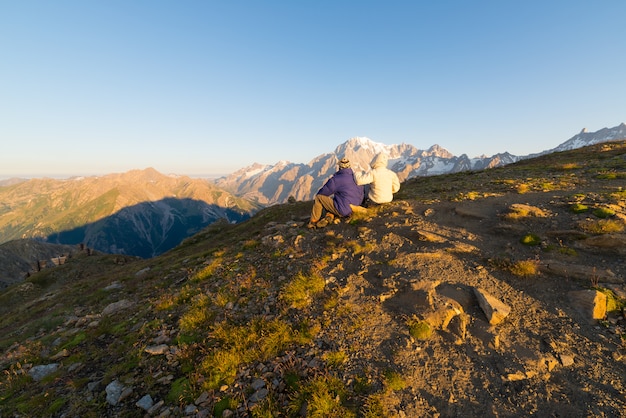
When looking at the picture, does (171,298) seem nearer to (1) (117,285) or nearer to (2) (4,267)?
(1) (117,285)

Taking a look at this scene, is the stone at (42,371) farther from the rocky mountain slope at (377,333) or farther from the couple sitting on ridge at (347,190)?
the couple sitting on ridge at (347,190)

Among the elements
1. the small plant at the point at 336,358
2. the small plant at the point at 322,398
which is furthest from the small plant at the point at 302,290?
the small plant at the point at 322,398

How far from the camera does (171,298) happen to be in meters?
12.1

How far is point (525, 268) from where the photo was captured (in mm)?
9367

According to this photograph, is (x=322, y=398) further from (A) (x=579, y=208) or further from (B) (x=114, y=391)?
(A) (x=579, y=208)

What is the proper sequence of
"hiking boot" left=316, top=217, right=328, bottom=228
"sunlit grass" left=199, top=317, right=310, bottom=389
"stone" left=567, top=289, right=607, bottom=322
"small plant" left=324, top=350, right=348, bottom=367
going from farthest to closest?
"hiking boot" left=316, top=217, right=328, bottom=228
"stone" left=567, top=289, right=607, bottom=322
"sunlit grass" left=199, top=317, right=310, bottom=389
"small plant" left=324, top=350, right=348, bottom=367

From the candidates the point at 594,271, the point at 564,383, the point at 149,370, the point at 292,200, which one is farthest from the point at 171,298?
the point at 292,200

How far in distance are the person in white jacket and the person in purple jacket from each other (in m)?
0.63

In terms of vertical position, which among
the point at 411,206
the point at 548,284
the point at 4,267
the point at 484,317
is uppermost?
the point at 411,206

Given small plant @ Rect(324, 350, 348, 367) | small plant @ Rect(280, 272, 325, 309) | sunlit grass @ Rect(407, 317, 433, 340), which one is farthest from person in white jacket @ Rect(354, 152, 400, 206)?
small plant @ Rect(324, 350, 348, 367)

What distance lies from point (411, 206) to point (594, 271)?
29.6ft

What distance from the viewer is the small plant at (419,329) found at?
7.60 meters

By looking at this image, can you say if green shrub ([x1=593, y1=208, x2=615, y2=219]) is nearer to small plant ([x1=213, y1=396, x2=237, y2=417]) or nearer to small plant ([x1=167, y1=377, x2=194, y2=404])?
small plant ([x1=213, y1=396, x2=237, y2=417])

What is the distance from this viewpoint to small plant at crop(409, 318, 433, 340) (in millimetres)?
7601
